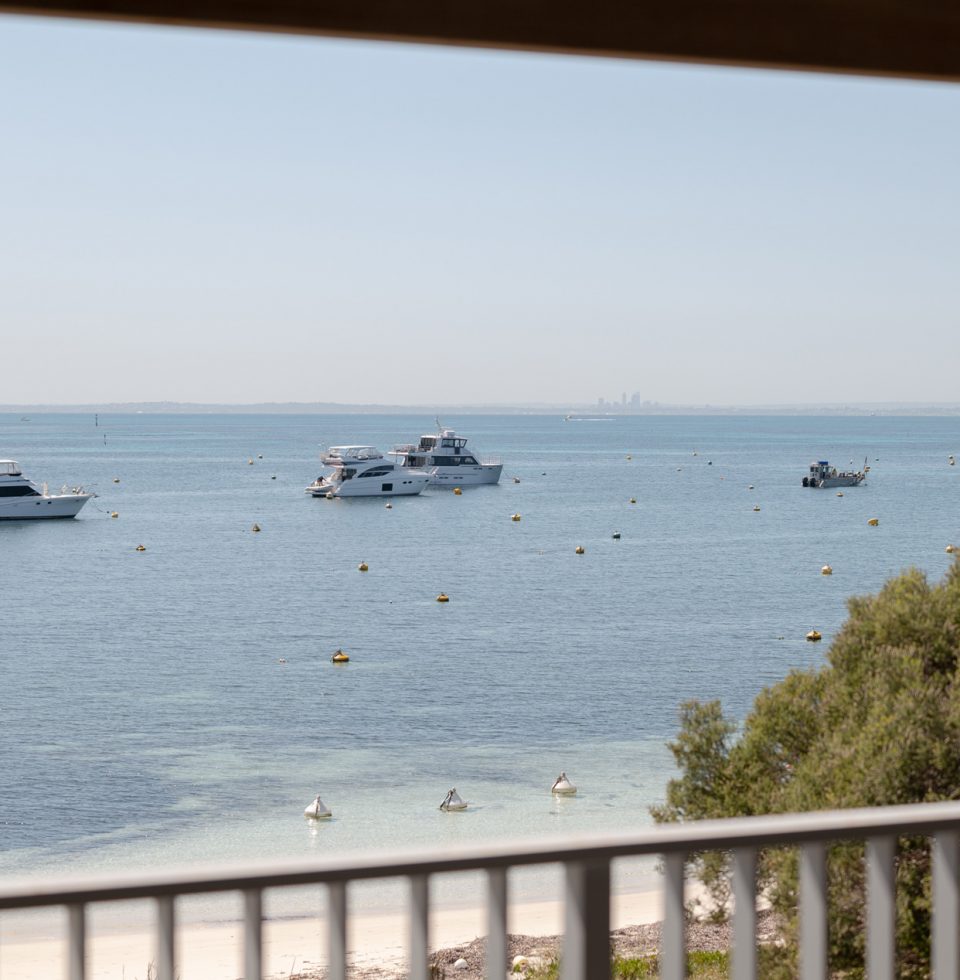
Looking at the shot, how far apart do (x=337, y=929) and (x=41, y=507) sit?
61476 mm

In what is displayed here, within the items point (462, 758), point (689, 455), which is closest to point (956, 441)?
point (689, 455)

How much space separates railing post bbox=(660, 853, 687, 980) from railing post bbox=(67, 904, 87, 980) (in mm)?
758

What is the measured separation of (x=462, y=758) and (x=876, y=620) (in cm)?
1497

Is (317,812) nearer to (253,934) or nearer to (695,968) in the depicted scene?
(695,968)

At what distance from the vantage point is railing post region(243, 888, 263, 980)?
166cm

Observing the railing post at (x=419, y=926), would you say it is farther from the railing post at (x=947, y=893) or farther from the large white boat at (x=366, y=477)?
Answer: the large white boat at (x=366, y=477)

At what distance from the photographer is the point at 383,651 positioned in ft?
108

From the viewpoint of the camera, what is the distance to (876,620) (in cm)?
902

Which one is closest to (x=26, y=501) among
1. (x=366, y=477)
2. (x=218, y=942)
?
(x=366, y=477)

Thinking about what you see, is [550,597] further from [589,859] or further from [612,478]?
[612,478]

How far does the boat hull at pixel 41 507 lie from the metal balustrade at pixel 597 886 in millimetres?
59428

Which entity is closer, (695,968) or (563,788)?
(695,968)

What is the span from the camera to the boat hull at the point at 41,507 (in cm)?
5825

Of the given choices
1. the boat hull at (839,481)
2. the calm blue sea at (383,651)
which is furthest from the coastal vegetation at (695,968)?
the boat hull at (839,481)
